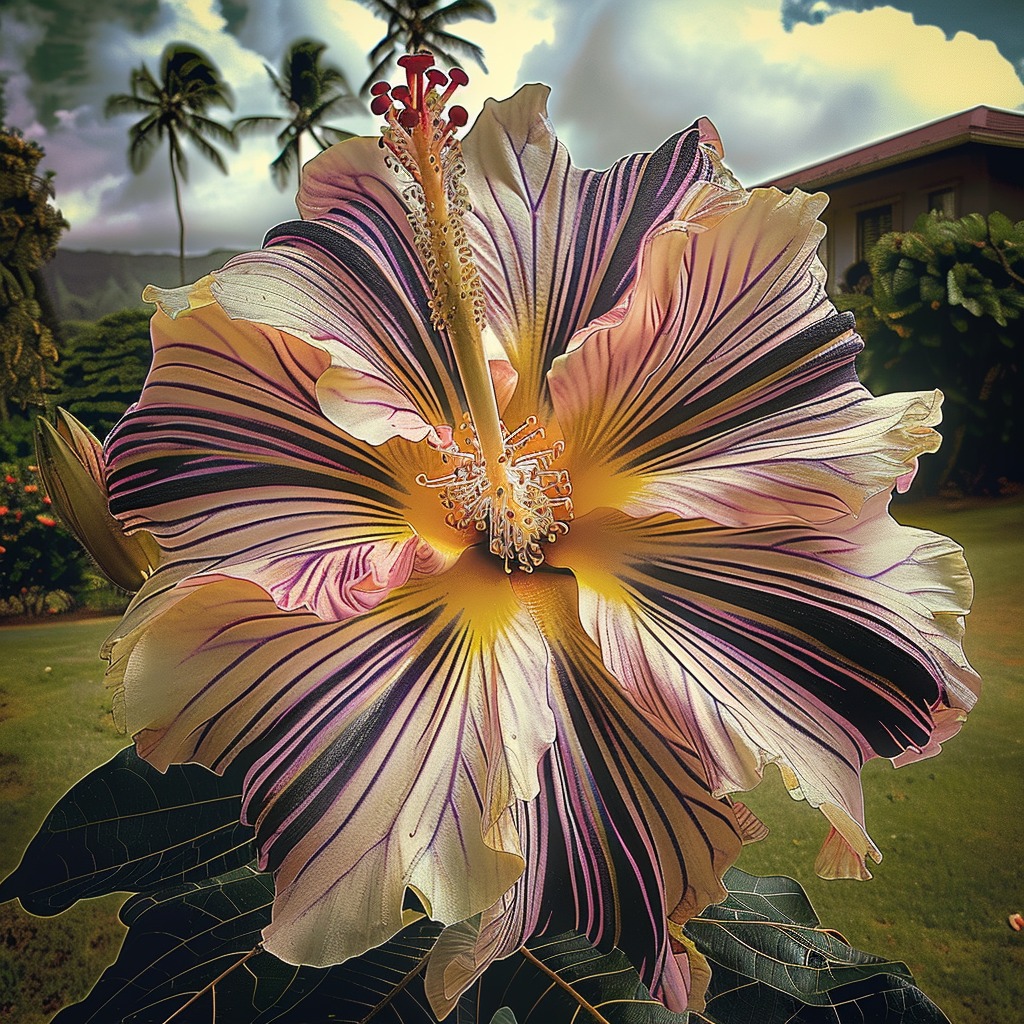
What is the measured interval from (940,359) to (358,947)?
164 cm

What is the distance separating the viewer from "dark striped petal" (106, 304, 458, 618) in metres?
0.19

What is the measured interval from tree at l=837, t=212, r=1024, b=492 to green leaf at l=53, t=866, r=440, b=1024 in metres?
1.48

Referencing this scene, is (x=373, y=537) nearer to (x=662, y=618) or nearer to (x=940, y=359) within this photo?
(x=662, y=618)

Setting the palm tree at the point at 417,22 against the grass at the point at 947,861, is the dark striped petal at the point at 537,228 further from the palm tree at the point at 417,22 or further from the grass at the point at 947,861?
the grass at the point at 947,861

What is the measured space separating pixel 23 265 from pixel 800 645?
1868 mm

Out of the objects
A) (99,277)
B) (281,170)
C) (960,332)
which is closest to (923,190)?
(960,332)

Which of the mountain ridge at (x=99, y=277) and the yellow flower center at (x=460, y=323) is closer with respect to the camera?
the yellow flower center at (x=460, y=323)

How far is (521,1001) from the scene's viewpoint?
237 millimetres

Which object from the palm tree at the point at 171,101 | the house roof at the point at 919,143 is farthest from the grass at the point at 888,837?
the palm tree at the point at 171,101

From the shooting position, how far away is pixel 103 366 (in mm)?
1705

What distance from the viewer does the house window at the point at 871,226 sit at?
1.79 metres

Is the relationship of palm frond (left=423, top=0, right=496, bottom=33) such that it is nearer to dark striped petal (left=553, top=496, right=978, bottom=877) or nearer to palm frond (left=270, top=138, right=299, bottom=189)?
palm frond (left=270, top=138, right=299, bottom=189)

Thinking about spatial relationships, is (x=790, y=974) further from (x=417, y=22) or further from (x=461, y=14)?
(x=461, y=14)

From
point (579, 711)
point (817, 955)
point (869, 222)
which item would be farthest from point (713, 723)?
point (869, 222)
